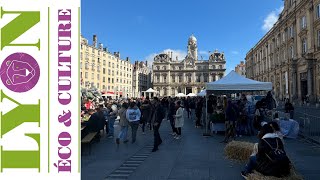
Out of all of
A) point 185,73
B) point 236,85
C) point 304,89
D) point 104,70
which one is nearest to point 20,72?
point 236,85

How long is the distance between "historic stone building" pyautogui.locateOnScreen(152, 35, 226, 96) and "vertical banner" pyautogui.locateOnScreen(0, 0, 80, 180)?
123116 mm

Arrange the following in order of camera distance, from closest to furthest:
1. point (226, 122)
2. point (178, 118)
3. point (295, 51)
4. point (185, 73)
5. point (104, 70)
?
point (226, 122) < point (178, 118) < point (295, 51) < point (104, 70) < point (185, 73)

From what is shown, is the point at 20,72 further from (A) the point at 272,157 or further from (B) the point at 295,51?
(B) the point at 295,51

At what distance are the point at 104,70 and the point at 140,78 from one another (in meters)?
41.3

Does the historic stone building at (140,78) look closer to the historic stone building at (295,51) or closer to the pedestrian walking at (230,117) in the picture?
the historic stone building at (295,51)

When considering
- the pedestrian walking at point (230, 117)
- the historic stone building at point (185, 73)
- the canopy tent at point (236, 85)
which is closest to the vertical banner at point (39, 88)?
the pedestrian walking at point (230, 117)

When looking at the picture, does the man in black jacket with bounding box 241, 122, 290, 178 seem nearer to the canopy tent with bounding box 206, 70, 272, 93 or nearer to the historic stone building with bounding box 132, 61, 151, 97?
the canopy tent with bounding box 206, 70, 272, 93

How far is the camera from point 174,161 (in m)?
9.73

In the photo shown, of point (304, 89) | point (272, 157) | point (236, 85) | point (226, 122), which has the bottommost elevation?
point (272, 157)

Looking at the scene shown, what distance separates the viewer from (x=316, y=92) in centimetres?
4094

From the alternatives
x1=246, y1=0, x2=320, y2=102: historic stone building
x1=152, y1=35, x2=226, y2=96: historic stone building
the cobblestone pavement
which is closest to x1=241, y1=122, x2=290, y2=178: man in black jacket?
the cobblestone pavement

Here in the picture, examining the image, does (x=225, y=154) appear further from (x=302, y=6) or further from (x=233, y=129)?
(x=302, y=6)

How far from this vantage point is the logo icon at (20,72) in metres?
5.20

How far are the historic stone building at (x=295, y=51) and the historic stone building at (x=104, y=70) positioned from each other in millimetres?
37743
